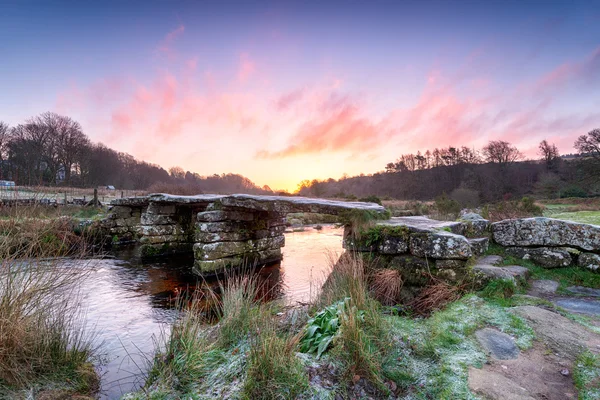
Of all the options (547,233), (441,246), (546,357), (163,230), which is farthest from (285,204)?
(163,230)

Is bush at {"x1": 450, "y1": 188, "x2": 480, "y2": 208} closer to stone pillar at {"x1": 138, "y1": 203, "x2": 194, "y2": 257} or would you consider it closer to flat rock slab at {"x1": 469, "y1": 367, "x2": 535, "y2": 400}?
stone pillar at {"x1": 138, "y1": 203, "x2": 194, "y2": 257}

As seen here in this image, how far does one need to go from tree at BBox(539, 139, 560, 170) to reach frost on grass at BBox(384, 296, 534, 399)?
177ft

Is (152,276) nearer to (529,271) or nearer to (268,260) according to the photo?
(268,260)

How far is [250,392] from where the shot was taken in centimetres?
217

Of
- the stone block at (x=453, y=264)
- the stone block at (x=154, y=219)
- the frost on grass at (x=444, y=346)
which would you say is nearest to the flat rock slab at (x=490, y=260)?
the stone block at (x=453, y=264)

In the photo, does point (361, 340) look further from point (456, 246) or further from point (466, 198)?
point (466, 198)

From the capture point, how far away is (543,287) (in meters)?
4.41

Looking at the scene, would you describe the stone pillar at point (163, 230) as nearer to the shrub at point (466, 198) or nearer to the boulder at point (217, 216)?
the boulder at point (217, 216)

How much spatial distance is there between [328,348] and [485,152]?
172 feet

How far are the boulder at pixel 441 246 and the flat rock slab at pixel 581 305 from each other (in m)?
1.19

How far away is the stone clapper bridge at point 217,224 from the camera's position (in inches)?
280

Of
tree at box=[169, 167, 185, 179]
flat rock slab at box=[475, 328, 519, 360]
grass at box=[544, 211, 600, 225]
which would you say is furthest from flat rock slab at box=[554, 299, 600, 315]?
tree at box=[169, 167, 185, 179]

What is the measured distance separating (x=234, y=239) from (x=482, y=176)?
43.4 m

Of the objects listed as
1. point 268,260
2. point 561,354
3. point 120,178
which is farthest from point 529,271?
point 120,178
